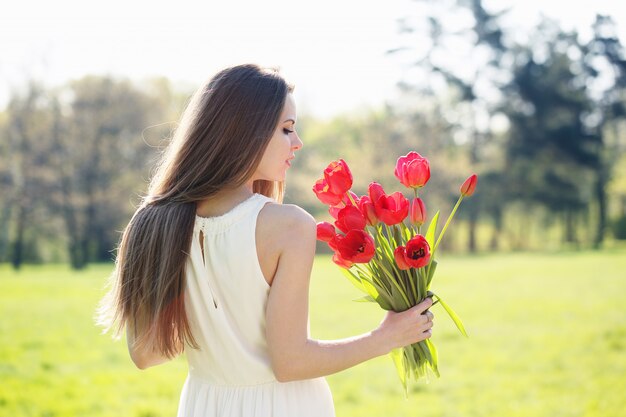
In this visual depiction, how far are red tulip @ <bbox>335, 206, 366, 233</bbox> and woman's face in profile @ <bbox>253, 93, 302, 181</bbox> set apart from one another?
8.5 inches

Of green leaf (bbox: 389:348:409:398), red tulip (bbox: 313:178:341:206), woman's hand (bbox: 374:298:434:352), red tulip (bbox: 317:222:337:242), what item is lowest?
green leaf (bbox: 389:348:409:398)

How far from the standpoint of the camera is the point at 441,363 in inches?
322

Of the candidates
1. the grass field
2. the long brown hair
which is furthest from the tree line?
the long brown hair

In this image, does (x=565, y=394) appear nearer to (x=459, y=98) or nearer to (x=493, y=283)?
(x=493, y=283)

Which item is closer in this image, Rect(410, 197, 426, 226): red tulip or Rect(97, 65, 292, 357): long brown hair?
Rect(97, 65, 292, 357): long brown hair

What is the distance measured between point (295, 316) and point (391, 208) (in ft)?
1.37

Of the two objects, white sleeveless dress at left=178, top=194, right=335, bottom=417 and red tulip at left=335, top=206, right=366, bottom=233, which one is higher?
red tulip at left=335, top=206, right=366, bottom=233

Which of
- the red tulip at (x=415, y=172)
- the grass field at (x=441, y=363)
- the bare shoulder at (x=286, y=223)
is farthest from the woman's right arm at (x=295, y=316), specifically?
Result: the grass field at (x=441, y=363)

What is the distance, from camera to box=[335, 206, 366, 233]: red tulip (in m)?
1.90

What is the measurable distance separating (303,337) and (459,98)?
118 ft

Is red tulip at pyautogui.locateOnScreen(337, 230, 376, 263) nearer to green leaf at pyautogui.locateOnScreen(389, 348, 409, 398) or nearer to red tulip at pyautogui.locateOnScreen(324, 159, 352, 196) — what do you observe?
red tulip at pyautogui.locateOnScreen(324, 159, 352, 196)

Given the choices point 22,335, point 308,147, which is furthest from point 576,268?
point 308,147

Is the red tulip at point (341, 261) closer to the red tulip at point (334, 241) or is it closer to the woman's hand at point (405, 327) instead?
the red tulip at point (334, 241)

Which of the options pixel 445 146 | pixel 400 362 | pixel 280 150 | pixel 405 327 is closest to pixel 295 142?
pixel 280 150
